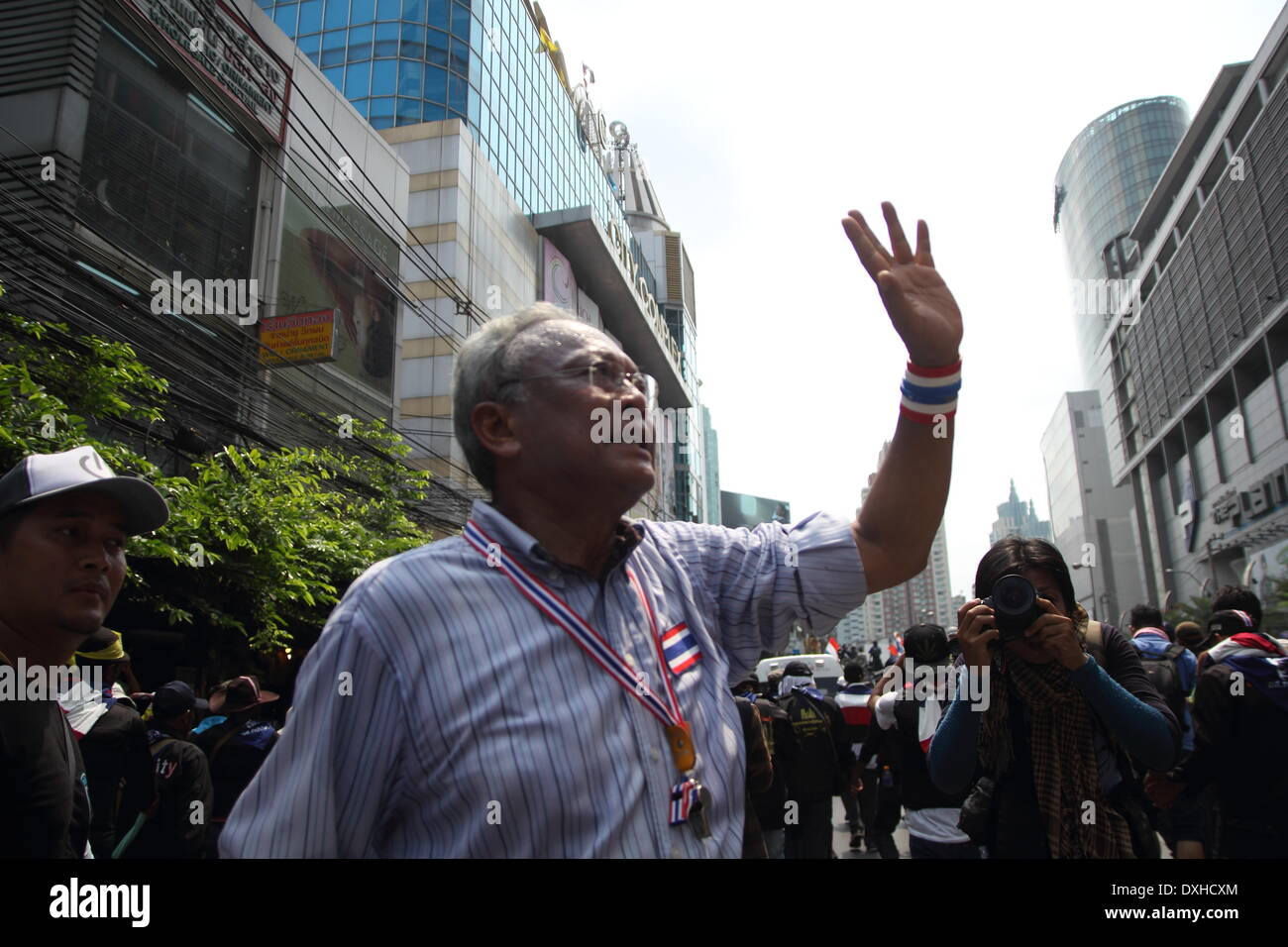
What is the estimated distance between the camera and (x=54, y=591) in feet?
6.09

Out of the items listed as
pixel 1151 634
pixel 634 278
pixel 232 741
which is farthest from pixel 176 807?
pixel 634 278

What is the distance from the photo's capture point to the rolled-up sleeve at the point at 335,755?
1.15 meters

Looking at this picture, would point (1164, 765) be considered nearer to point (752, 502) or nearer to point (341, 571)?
point (341, 571)

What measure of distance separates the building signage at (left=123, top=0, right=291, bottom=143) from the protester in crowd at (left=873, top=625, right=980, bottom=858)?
13503 mm

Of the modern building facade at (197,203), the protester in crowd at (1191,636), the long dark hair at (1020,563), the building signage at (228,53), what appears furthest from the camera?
the building signage at (228,53)

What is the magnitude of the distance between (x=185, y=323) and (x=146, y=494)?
1106cm

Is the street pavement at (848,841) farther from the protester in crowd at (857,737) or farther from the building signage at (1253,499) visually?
the building signage at (1253,499)

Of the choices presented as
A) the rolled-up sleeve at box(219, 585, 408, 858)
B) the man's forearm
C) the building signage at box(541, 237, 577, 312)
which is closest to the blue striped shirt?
the rolled-up sleeve at box(219, 585, 408, 858)

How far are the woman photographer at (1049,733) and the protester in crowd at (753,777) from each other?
0.60 m

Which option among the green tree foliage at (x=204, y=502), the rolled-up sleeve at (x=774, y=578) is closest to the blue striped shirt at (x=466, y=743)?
the rolled-up sleeve at (x=774, y=578)

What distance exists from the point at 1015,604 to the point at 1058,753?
500 mm

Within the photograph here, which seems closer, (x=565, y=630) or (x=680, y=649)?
(x=565, y=630)

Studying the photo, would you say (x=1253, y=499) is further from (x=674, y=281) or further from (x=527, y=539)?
(x=527, y=539)
